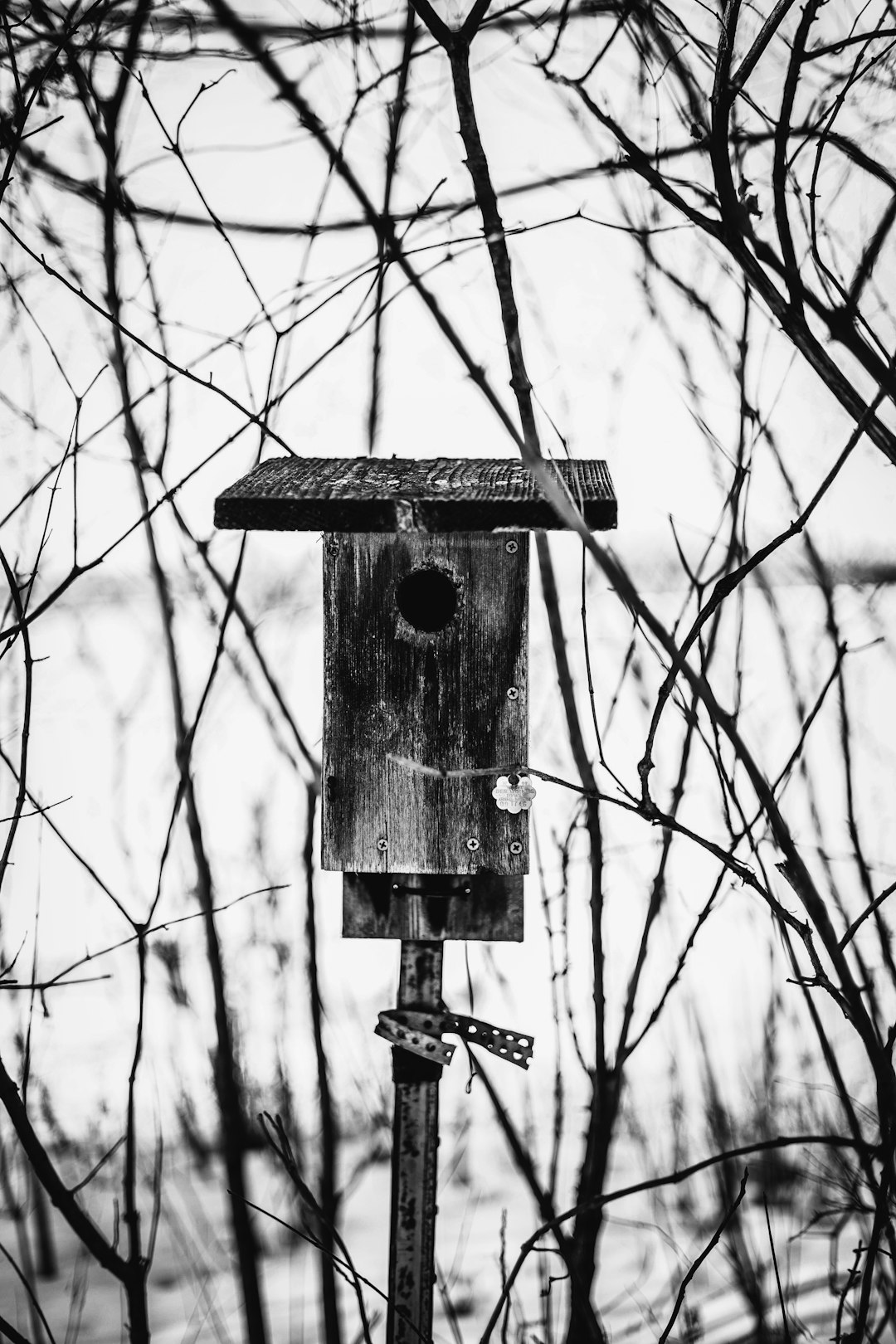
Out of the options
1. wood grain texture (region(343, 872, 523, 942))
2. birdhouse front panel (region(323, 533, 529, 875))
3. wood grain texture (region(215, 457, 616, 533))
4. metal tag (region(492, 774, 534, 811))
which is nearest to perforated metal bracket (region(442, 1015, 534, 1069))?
wood grain texture (region(343, 872, 523, 942))

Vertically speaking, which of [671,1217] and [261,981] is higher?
[261,981]

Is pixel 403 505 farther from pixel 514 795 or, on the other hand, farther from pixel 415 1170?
pixel 415 1170

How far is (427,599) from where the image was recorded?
6.12ft

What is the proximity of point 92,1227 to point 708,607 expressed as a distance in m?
1.39

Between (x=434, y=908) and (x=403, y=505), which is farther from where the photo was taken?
(x=434, y=908)

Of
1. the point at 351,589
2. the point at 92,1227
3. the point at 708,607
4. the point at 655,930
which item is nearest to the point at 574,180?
the point at 351,589

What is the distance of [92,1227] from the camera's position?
5.16 feet

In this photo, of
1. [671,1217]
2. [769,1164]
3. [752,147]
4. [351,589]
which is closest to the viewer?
[351,589]

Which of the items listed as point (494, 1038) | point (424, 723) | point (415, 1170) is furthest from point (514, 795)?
point (415, 1170)

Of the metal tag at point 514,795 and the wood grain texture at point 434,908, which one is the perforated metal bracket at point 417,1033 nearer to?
the wood grain texture at point 434,908

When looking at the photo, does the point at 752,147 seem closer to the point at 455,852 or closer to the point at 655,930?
the point at 455,852

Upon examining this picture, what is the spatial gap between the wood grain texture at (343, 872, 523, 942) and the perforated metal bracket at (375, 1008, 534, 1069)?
0.13m

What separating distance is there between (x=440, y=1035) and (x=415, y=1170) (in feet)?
0.78

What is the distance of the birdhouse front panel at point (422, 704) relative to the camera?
1658 mm
